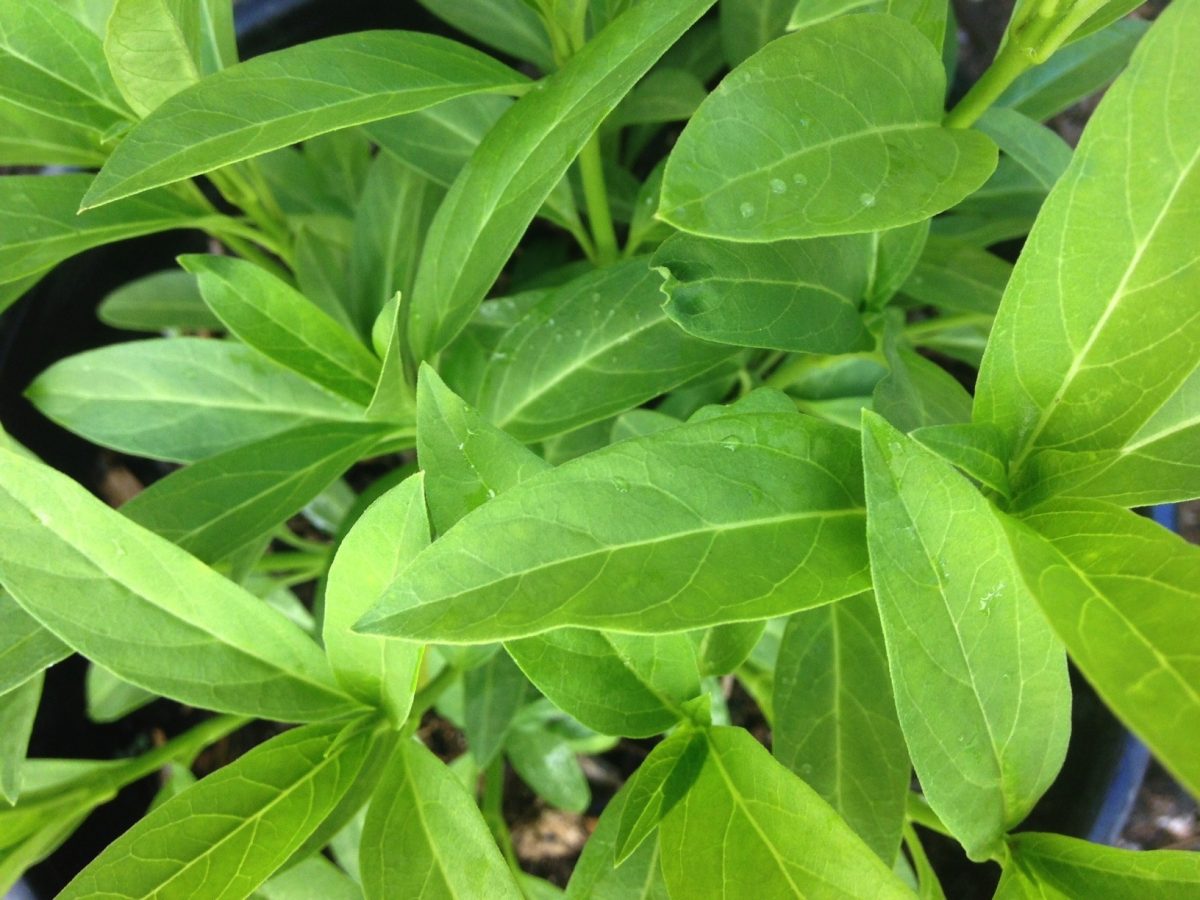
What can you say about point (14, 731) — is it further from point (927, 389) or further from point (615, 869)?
point (927, 389)

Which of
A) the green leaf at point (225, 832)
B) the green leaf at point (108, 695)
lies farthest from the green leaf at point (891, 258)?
the green leaf at point (108, 695)

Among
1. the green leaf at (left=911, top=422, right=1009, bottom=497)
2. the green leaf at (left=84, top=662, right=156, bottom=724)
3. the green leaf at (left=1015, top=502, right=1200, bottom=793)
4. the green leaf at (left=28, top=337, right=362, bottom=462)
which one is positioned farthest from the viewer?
the green leaf at (left=84, top=662, right=156, bottom=724)

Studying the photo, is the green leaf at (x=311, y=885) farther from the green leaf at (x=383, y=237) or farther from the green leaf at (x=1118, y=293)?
the green leaf at (x=1118, y=293)

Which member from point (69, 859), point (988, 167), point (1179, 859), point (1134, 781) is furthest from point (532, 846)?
point (988, 167)

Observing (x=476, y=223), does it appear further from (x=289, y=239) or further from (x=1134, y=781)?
(x=1134, y=781)

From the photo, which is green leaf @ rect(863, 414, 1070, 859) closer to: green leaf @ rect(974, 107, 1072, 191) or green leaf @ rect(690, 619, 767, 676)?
green leaf @ rect(690, 619, 767, 676)

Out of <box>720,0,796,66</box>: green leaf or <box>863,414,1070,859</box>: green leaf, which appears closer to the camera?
<box>863,414,1070,859</box>: green leaf

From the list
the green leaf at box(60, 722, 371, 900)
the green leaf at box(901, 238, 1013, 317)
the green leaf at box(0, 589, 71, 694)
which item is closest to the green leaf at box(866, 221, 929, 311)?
the green leaf at box(901, 238, 1013, 317)
